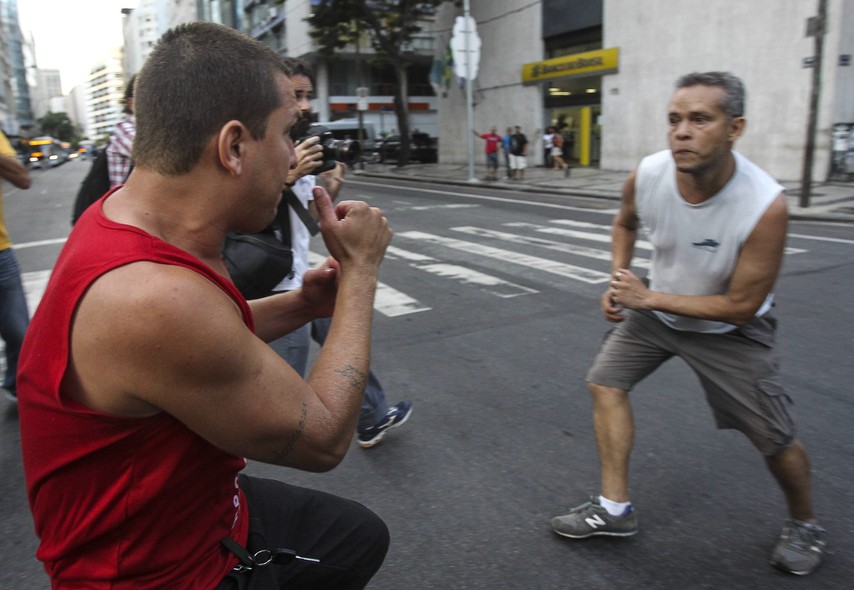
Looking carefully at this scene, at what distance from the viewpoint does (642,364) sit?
288 cm

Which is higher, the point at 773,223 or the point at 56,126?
the point at 56,126

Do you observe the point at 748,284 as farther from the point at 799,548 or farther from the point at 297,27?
the point at 297,27

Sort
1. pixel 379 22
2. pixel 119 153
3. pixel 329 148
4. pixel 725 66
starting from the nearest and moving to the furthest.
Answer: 1. pixel 329 148
2. pixel 119 153
3. pixel 725 66
4. pixel 379 22

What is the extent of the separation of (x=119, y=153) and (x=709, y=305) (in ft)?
9.85

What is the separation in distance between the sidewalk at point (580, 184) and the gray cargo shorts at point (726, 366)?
11.0 metres

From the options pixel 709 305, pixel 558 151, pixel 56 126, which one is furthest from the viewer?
pixel 56 126

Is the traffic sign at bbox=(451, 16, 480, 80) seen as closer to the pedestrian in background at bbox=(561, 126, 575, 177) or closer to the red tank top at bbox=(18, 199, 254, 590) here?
the pedestrian in background at bbox=(561, 126, 575, 177)

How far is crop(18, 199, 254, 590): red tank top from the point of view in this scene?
1213 millimetres

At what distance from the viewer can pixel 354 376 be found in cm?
145

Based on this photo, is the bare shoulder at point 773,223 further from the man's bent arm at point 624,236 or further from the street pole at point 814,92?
the street pole at point 814,92

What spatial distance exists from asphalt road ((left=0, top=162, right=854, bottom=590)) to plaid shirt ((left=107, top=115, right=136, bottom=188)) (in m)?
1.59

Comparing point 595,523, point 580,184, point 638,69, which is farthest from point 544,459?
point 638,69

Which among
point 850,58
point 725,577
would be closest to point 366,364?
point 725,577

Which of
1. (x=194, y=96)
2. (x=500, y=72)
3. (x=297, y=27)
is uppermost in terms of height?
(x=297, y=27)
